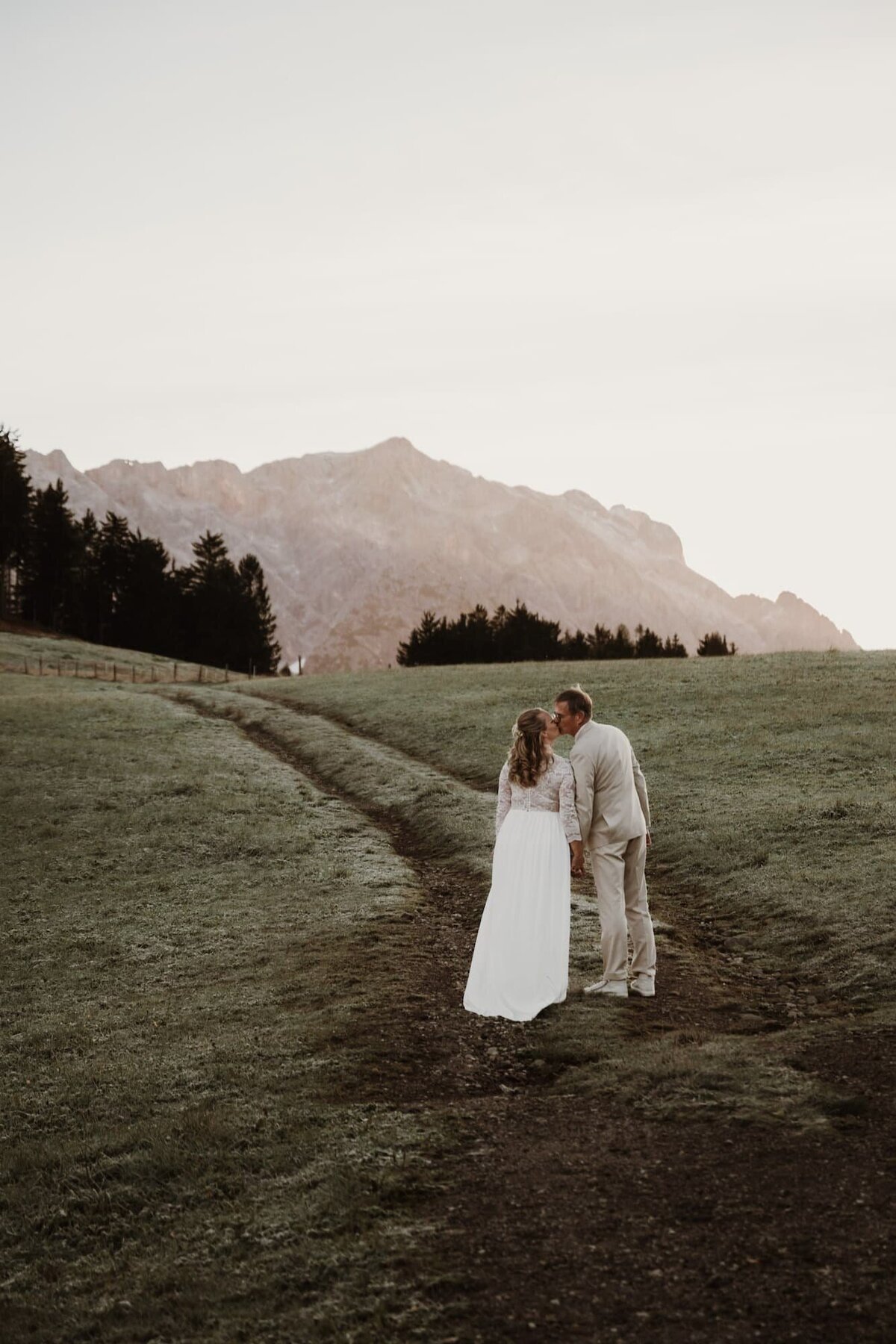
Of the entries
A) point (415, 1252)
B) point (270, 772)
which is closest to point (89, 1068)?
point (415, 1252)

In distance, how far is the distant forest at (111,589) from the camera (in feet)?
341

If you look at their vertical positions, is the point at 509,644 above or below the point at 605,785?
above

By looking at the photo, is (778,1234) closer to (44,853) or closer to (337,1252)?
(337,1252)

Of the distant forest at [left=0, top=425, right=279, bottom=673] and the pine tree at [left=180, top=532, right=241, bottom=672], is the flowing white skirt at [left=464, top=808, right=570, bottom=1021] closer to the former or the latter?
the distant forest at [left=0, top=425, right=279, bottom=673]

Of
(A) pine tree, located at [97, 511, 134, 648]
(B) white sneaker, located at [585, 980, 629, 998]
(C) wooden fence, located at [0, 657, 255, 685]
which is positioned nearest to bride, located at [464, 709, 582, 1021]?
(B) white sneaker, located at [585, 980, 629, 998]

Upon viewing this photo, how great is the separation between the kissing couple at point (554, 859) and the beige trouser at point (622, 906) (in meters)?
0.01

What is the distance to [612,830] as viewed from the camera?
1345 cm

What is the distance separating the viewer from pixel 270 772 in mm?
34219

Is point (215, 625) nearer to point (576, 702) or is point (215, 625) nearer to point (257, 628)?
point (257, 628)

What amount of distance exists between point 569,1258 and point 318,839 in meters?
18.6

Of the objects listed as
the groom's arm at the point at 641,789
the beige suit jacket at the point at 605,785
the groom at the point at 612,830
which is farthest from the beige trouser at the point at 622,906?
the groom's arm at the point at 641,789

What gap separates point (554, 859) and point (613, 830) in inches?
35.9

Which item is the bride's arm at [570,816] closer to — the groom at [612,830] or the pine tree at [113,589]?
the groom at [612,830]

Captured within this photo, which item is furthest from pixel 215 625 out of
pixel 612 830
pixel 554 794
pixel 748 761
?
pixel 612 830
